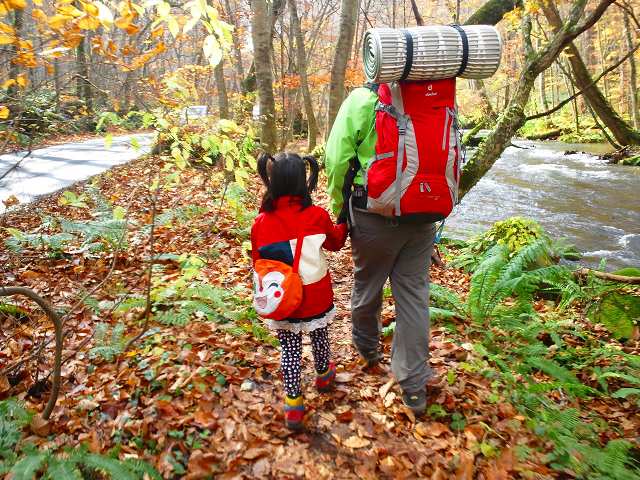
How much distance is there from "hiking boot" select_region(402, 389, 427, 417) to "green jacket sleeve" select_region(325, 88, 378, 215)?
1.57 metres

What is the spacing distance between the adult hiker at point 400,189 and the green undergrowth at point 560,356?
82 centimetres

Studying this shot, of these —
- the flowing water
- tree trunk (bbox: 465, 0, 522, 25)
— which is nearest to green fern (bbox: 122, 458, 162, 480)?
tree trunk (bbox: 465, 0, 522, 25)

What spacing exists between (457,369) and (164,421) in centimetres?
226

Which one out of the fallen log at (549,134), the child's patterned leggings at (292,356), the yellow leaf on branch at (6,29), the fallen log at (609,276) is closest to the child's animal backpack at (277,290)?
the child's patterned leggings at (292,356)

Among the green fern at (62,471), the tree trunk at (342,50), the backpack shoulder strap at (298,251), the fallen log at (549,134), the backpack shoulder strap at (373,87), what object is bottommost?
the green fern at (62,471)

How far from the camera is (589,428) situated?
2.74 meters

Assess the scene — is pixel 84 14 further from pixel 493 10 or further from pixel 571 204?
pixel 571 204

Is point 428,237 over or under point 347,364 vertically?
over

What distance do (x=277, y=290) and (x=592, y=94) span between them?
25.4ft

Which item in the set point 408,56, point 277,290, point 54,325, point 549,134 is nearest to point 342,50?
point 408,56

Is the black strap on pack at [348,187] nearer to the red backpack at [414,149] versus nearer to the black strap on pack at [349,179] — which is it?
the black strap on pack at [349,179]

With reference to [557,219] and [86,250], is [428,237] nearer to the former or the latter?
[86,250]

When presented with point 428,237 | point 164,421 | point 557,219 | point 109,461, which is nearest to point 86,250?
point 164,421

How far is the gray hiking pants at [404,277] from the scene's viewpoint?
2889 mm
